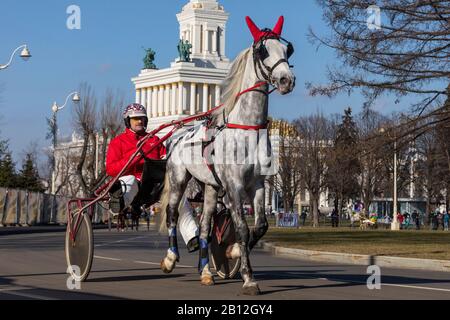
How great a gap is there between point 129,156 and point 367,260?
395 inches

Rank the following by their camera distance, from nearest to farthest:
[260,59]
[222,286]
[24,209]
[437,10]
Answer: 1. [260,59]
2. [222,286]
3. [437,10]
4. [24,209]

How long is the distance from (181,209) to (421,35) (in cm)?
1525

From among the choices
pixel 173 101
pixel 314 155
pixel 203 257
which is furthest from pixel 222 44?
pixel 203 257

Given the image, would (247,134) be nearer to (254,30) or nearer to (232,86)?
(232,86)

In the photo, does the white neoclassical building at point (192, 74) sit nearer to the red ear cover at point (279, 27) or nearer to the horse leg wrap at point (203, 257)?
the horse leg wrap at point (203, 257)

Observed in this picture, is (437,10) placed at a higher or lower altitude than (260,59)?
higher

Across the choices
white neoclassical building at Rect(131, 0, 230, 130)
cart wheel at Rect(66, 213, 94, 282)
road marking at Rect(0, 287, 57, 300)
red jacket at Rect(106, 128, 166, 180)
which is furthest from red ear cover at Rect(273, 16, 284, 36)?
white neoclassical building at Rect(131, 0, 230, 130)

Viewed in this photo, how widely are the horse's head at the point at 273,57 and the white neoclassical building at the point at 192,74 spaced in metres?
138

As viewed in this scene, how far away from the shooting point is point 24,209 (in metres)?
54.6

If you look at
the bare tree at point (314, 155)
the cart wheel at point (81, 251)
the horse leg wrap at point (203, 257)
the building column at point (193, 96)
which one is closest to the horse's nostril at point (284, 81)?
the horse leg wrap at point (203, 257)

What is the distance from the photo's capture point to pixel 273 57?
474 inches

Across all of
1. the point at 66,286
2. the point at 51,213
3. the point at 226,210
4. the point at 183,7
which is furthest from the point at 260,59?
the point at 183,7
